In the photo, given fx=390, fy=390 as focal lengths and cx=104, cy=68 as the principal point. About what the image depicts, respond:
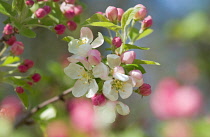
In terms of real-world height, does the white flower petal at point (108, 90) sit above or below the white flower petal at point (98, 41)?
below

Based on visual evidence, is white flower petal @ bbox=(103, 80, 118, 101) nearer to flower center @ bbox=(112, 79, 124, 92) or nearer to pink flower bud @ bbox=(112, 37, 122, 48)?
flower center @ bbox=(112, 79, 124, 92)

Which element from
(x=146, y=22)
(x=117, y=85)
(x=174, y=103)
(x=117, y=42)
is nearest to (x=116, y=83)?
(x=117, y=85)

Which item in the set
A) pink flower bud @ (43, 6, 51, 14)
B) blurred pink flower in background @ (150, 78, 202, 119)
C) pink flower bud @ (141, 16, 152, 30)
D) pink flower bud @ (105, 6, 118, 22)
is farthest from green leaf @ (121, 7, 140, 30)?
blurred pink flower in background @ (150, 78, 202, 119)

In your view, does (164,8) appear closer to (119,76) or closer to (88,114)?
(88,114)

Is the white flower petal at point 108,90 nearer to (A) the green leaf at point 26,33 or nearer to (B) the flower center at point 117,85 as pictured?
(B) the flower center at point 117,85

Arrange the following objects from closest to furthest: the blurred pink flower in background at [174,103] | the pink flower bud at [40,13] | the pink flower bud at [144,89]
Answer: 1. the pink flower bud at [144,89]
2. the pink flower bud at [40,13]
3. the blurred pink flower in background at [174,103]

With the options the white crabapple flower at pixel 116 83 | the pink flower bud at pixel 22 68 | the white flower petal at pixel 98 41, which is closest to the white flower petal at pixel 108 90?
the white crabapple flower at pixel 116 83

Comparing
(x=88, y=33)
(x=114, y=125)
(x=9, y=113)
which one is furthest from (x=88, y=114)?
(x=88, y=33)
